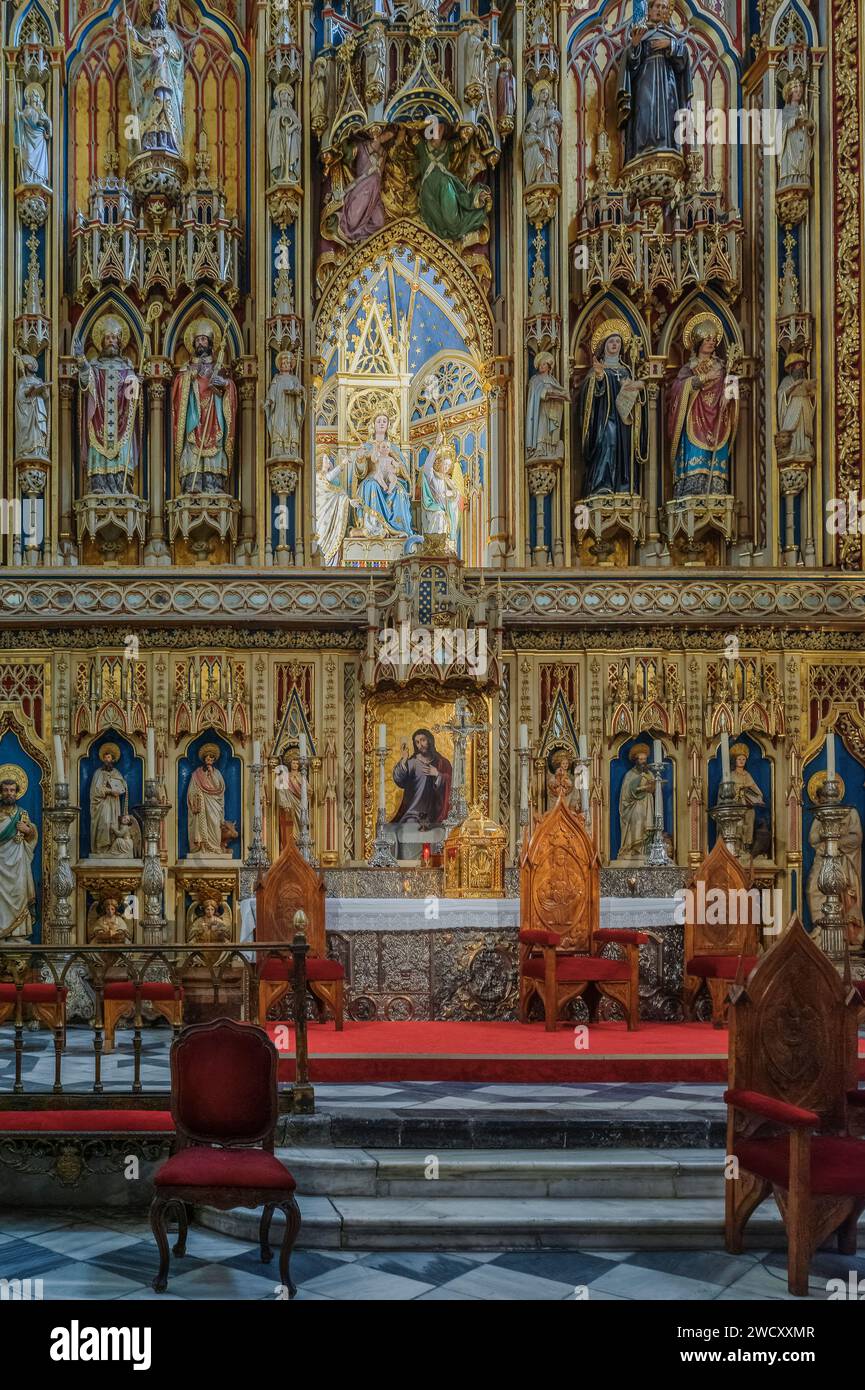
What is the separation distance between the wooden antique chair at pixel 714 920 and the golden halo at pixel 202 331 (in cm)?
766

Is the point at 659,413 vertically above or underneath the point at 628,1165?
above

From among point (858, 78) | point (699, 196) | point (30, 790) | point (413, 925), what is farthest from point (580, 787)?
point (858, 78)

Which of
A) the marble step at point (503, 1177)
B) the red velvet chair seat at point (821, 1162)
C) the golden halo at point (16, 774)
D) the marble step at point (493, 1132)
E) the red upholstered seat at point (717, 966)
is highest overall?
the golden halo at point (16, 774)

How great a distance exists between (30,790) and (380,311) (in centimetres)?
645

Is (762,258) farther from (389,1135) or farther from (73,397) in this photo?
(389,1135)

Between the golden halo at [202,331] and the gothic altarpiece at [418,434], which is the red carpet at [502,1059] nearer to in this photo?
the gothic altarpiece at [418,434]

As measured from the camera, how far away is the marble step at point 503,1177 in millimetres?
7012

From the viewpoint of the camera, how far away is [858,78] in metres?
15.0

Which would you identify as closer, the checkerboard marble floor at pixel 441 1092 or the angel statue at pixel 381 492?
the checkerboard marble floor at pixel 441 1092

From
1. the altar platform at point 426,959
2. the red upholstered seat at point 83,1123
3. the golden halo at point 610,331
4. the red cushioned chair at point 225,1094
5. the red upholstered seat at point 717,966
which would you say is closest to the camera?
the red cushioned chair at point 225,1094

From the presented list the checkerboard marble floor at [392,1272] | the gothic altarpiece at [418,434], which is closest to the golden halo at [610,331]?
the gothic altarpiece at [418,434]

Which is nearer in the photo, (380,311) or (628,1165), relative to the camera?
(628,1165)

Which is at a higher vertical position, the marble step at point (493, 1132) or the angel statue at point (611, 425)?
the angel statue at point (611, 425)

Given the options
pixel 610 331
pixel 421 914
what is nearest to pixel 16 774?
pixel 421 914
